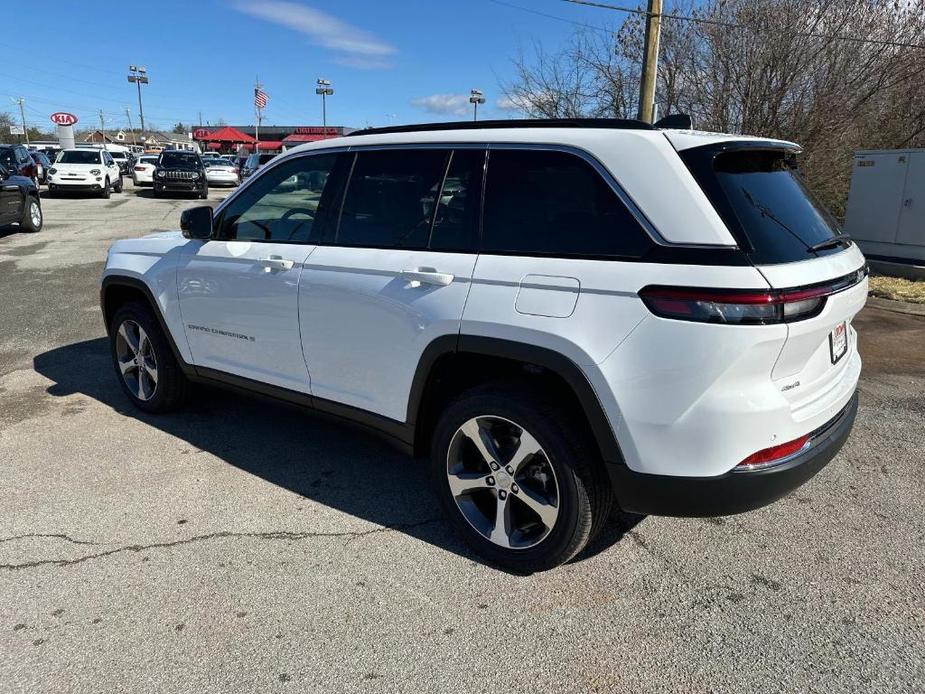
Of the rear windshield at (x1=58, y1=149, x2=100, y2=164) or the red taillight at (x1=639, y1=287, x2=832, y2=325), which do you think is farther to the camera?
the rear windshield at (x1=58, y1=149, x2=100, y2=164)

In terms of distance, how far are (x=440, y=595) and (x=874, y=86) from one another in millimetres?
14814

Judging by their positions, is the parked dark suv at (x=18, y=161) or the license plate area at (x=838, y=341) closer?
the license plate area at (x=838, y=341)

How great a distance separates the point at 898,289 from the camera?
9141 mm

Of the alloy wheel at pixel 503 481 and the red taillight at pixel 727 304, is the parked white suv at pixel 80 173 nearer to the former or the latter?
the alloy wheel at pixel 503 481

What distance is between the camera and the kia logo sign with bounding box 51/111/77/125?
37.5 meters

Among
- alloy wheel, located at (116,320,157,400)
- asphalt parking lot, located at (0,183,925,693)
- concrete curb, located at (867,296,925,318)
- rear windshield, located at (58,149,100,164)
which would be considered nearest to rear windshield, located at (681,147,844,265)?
asphalt parking lot, located at (0,183,925,693)

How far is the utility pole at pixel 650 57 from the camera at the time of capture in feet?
40.8

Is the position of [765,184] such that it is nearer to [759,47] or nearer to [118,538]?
[118,538]

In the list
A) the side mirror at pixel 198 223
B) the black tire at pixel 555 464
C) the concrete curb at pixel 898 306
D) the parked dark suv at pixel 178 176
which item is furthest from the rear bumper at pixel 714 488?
the parked dark suv at pixel 178 176

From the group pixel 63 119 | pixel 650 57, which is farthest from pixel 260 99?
pixel 650 57

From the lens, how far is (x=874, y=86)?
13.5 meters

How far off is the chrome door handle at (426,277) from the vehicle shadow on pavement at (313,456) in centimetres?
97

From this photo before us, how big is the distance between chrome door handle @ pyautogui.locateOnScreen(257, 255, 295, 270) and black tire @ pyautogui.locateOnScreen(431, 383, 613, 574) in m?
1.22

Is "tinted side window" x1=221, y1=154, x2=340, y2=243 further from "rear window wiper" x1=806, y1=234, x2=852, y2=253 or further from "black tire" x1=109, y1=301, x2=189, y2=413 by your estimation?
"rear window wiper" x1=806, y1=234, x2=852, y2=253
